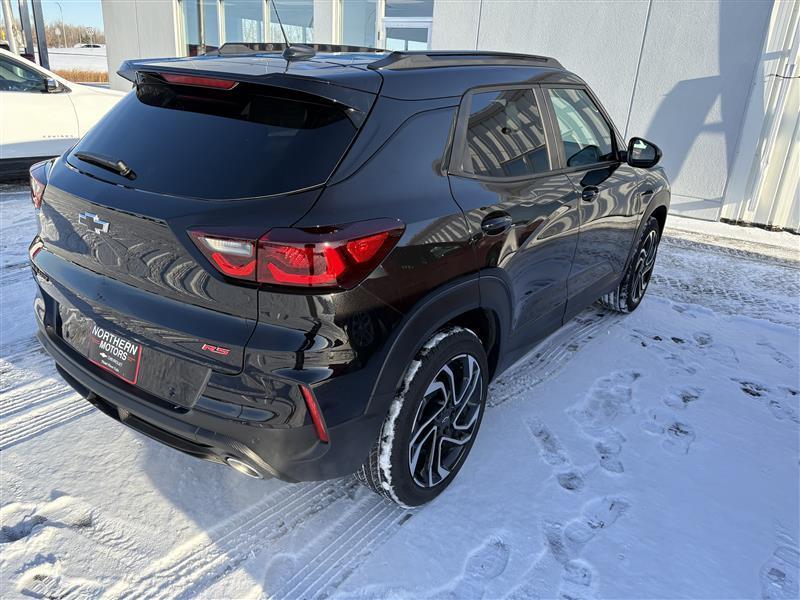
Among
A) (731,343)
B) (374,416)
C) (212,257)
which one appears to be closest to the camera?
(212,257)

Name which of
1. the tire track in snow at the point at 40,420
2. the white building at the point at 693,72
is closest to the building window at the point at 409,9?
the white building at the point at 693,72

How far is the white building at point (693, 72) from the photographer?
23.4 ft

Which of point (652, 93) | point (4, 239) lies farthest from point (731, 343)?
point (4, 239)

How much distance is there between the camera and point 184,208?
1.85 m

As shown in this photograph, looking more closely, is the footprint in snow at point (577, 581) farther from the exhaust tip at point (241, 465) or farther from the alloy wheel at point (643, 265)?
the alloy wheel at point (643, 265)

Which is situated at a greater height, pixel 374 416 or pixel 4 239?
pixel 374 416

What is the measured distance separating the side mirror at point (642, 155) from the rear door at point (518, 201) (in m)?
0.88

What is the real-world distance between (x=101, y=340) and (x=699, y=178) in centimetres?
793

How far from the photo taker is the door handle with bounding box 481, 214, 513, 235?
2.38 meters

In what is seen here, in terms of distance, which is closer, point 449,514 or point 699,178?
point 449,514

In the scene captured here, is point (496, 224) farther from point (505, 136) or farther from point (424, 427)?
point (424, 427)

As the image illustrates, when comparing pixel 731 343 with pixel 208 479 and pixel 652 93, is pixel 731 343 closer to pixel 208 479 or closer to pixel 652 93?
pixel 208 479

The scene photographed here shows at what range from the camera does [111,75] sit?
53.5ft

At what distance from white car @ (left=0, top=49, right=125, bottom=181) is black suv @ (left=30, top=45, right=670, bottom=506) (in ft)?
18.0
